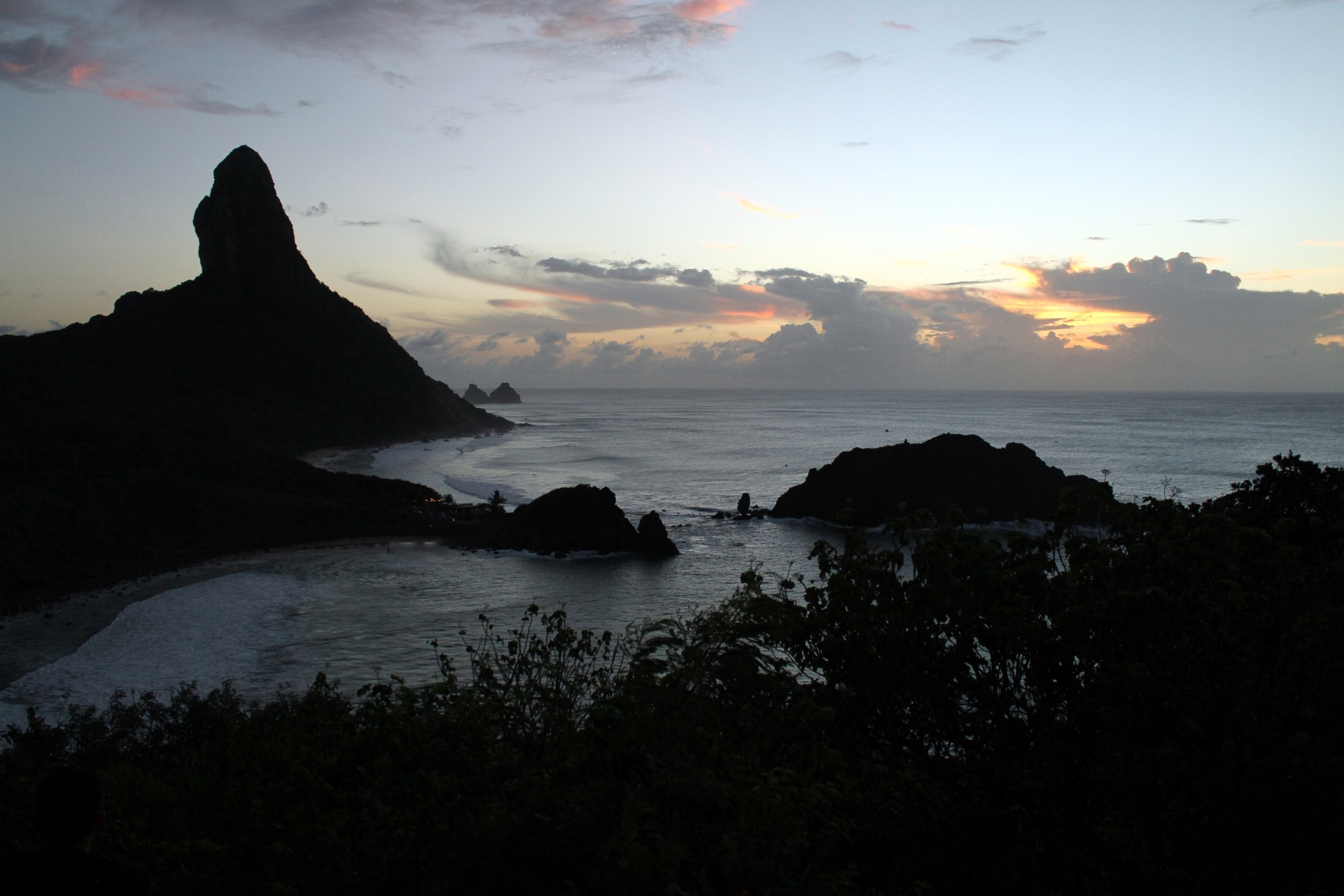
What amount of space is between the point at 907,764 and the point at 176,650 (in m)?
27.1

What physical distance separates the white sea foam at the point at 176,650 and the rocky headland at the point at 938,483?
37474 millimetres

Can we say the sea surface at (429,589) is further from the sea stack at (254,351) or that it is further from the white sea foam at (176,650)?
the sea stack at (254,351)

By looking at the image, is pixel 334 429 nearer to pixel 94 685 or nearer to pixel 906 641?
pixel 94 685

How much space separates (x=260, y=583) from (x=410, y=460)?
230ft

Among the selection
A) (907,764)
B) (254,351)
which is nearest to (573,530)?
(907,764)

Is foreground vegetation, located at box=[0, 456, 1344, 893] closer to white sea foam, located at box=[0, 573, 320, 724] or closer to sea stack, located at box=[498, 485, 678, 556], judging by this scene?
white sea foam, located at box=[0, 573, 320, 724]

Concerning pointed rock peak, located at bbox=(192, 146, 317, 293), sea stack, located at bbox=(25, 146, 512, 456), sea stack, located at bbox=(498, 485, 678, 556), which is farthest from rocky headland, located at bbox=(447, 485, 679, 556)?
pointed rock peak, located at bbox=(192, 146, 317, 293)

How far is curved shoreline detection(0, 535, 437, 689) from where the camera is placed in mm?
26359

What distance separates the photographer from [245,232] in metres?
142

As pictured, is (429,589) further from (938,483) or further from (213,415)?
(213,415)

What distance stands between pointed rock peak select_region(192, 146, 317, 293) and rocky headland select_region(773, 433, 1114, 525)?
400ft

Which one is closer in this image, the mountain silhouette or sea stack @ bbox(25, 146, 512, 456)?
the mountain silhouette

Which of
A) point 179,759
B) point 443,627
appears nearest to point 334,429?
point 443,627

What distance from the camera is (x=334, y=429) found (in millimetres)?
120938
